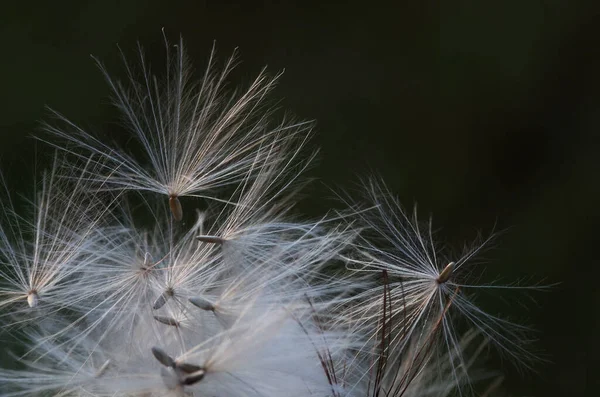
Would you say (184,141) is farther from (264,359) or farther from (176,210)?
(264,359)

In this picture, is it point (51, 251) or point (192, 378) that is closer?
point (192, 378)

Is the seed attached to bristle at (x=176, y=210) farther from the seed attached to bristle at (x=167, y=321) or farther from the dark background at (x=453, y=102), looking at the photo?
the dark background at (x=453, y=102)

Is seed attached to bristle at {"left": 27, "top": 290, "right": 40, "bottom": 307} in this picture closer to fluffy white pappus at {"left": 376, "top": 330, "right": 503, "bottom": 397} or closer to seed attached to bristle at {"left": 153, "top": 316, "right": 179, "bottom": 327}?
seed attached to bristle at {"left": 153, "top": 316, "right": 179, "bottom": 327}

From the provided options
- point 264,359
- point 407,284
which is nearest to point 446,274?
point 407,284

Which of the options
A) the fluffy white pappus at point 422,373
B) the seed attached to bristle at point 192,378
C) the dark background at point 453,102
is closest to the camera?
the seed attached to bristle at point 192,378

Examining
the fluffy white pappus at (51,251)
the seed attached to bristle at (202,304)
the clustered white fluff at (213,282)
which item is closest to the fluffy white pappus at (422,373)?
the clustered white fluff at (213,282)

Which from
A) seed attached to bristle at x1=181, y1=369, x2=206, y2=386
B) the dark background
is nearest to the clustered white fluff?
seed attached to bristle at x1=181, y1=369, x2=206, y2=386

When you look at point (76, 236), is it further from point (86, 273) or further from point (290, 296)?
point (290, 296)
